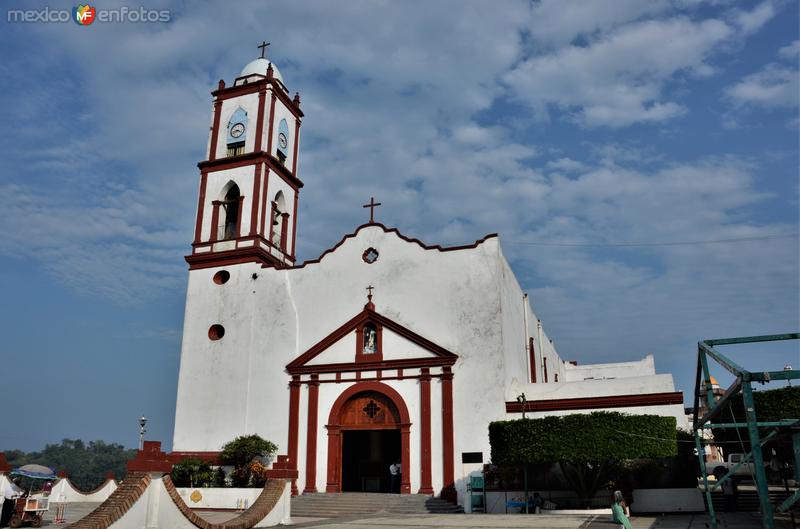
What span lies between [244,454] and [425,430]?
668 cm

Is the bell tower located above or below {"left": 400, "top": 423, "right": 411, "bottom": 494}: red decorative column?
above

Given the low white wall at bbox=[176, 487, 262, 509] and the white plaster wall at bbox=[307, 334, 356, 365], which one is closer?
the low white wall at bbox=[176, 487, 262, 509]

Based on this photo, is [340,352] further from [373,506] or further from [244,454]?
[373,506]

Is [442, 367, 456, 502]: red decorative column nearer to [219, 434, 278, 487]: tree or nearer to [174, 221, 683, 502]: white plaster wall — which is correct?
[174, 221, 683, 502]: white plaster wall

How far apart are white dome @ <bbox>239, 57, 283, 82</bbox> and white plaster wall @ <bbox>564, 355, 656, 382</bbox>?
24565 millimetres

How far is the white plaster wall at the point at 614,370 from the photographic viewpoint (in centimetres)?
4022

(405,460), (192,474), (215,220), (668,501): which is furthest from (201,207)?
(668,501)

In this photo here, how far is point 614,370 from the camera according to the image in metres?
41.0

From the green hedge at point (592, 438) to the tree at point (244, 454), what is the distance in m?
9.62

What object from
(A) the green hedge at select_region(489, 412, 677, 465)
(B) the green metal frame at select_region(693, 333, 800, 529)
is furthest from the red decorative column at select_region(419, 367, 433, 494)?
(B) the green metal frame at select_region(693, 333, 800, 529)

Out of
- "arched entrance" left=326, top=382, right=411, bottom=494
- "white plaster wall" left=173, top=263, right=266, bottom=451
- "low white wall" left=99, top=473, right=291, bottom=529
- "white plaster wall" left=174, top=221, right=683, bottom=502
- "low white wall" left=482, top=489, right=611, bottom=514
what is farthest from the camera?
"white plaster wall" left=173, top=263, right=266, bottom=451

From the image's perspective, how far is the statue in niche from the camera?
2436 centimetres

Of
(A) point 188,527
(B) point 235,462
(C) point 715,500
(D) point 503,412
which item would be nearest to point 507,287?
(D) point 503,412

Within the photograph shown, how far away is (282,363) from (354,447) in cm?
487
